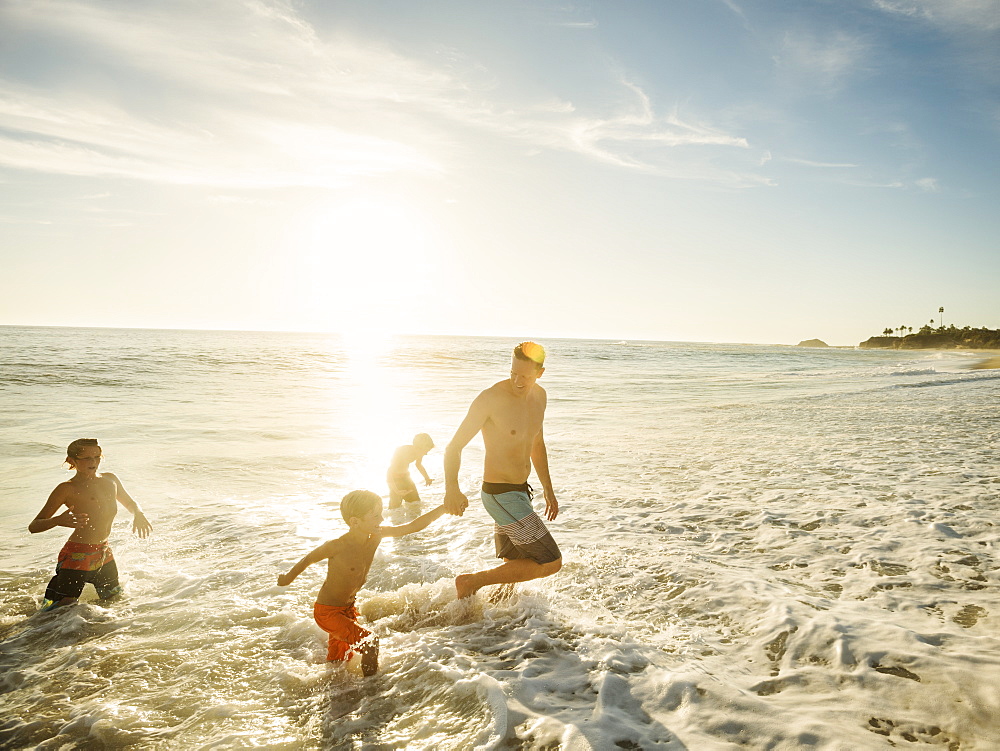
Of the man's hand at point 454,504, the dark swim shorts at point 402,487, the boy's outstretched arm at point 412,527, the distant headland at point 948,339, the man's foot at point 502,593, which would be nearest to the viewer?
the boy's outstretched arm at point 412,527

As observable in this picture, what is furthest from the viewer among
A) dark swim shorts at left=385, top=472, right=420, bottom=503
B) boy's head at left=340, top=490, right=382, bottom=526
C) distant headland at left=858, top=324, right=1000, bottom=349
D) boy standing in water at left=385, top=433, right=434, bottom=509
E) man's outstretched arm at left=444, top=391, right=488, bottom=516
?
distant headland at left=858, top=324, right=1000, bottom=349

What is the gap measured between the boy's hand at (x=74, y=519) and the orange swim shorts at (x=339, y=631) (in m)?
2.40

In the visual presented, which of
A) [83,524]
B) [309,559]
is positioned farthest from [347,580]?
[83,524]

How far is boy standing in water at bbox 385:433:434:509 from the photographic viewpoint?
25.5 ft

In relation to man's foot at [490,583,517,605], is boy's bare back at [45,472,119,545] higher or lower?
higher

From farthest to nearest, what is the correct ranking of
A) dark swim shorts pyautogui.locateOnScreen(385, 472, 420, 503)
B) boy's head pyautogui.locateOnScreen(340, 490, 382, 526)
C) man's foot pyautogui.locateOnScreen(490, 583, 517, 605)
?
1. dark swim shorts pyautogui.locateOnScreen(385, 472, 420, 503)
2. man's foot pyautogui.locateOnScreen(490, 583, 517, 605)
3. boy's head pyautogui.locateOnScreen(340, 490, 382, 526)

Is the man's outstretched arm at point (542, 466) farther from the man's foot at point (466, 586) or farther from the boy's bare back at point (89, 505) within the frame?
the boy's bare back at point (89, 505)

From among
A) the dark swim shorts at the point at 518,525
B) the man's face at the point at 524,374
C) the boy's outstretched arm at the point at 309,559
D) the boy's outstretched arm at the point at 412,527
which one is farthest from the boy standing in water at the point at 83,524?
the man's face at the point at 524,374

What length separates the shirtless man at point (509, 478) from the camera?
4.34 meters

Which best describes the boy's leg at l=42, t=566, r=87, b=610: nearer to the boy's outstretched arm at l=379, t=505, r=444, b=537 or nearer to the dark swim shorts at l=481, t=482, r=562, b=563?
the boy's outstretched arm at l=379, t=505, r=444, b=537

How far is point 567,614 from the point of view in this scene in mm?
4555

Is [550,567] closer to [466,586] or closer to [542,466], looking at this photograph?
[466,586]

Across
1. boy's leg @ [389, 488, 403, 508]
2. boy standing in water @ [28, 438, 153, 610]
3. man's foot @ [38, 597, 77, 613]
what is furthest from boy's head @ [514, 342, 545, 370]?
boy's leg @ [389, 488, 403, 508]

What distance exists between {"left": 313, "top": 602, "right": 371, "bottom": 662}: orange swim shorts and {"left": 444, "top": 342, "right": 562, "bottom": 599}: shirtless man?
36.9 inches
